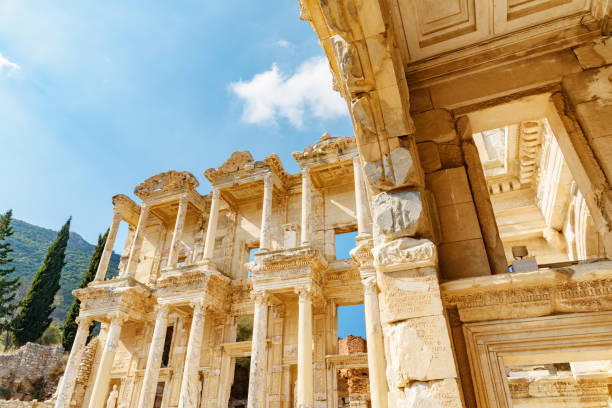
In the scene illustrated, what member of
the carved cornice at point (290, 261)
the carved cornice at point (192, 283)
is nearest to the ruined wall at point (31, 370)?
the carved cornice at point (192, 283)

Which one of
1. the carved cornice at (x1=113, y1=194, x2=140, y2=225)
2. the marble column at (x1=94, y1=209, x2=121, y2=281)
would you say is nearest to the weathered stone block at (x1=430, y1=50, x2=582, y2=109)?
the marble column at (x1=94, y1=209, x2=121, y2=281)

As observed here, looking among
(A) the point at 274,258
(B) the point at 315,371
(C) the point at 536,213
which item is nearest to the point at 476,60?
(C) the point at 536,213

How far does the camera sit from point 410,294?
10.9ft

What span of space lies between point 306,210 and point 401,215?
11236mm

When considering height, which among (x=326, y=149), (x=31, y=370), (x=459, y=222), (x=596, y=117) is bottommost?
(x=459, y=222)

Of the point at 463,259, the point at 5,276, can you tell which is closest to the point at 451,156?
the point at 463,259

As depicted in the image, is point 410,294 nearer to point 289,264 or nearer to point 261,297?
point 289,264

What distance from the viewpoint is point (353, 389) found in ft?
57.7

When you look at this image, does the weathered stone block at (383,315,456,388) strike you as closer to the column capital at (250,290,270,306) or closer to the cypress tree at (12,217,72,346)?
the column capital at (250,290,270,306)

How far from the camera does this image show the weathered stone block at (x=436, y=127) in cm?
443

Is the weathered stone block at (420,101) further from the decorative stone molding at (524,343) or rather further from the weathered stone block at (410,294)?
the decorative stone molding at (524,343)

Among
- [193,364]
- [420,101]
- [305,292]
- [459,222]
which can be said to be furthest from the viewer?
[193,364]

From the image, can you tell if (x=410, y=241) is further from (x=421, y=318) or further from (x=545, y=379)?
(x=545, y=379)

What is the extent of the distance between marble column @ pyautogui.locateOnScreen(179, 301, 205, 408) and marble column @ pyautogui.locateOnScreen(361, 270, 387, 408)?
6.20 meters
